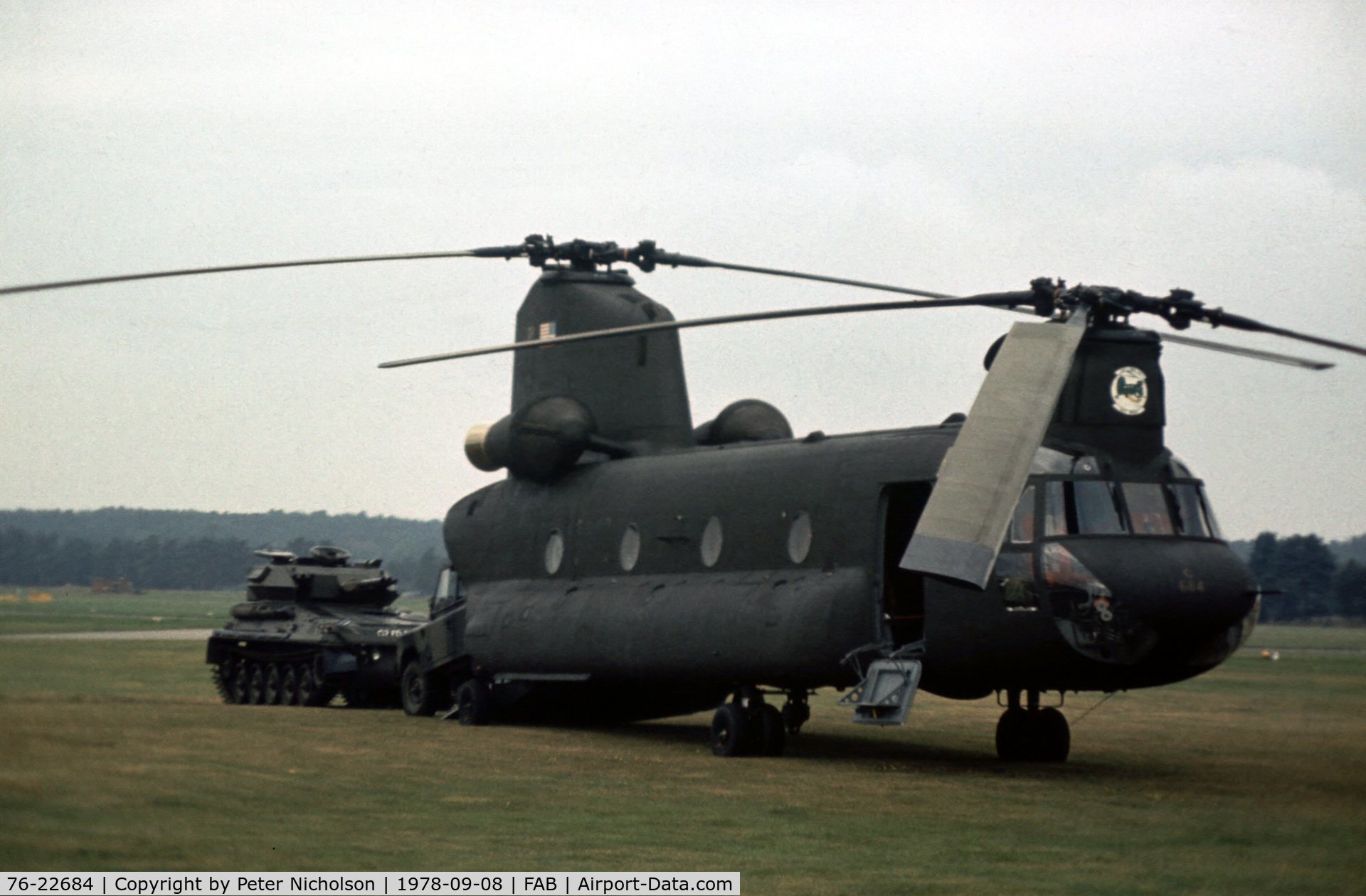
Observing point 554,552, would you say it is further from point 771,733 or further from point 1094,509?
point 1094,509

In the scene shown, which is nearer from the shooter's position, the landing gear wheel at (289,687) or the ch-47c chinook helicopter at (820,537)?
the ch-47c chinook helicopter at (820,537)

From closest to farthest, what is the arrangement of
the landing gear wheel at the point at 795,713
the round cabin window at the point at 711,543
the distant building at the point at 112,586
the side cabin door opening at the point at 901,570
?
the distant building at the point at 112,586 < the side cabin door opening at the point at 901,570 < the round cabin window at the point at 711,543 < the landing gear wheel at the point at 795,713

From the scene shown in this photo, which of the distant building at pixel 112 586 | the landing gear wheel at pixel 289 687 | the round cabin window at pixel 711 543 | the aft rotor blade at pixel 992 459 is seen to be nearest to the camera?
the aft rotor blade at pixel 992 459

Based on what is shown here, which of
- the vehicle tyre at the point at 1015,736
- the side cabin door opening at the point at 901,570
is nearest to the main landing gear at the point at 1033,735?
the vehicle tyre at the point at 1015,736

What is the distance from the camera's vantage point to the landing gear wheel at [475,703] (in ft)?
72.4

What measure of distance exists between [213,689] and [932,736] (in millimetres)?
13797

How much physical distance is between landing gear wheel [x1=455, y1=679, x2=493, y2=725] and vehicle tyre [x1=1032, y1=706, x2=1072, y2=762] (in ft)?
25.8

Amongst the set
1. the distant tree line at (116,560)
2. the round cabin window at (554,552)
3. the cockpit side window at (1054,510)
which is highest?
the cockpit side window at (1054,510)

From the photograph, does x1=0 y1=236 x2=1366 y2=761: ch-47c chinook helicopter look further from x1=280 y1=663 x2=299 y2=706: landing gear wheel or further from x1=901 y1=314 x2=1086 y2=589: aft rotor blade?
x1=280 y1=663 x2=299 y2=706: landing gear wheel

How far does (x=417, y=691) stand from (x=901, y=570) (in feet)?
28.6

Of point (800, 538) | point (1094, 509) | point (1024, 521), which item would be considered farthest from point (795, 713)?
point (1094, 509)

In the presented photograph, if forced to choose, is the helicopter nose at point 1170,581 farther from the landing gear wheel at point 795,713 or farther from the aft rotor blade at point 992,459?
the landing gear wheel at point 795,713

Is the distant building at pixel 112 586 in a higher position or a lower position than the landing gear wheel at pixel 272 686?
higher

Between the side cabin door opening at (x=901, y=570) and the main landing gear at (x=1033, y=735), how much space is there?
1.23 m
